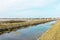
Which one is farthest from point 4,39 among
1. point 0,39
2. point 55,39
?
point 55,39

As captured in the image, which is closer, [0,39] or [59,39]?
[59,39]

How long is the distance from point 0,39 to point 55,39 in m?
10.8

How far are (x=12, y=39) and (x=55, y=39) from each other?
9.09 metres

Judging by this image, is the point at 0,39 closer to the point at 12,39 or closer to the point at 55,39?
the point at 12,39

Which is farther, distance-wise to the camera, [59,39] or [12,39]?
[12,39]

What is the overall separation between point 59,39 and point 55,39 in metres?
0.61

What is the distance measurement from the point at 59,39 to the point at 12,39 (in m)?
9.68

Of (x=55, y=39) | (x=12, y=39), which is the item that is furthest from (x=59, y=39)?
(x=12, y=39)

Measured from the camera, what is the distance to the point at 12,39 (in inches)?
1164

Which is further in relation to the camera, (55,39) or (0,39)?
(0,39)

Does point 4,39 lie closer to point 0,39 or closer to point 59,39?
point 0,39

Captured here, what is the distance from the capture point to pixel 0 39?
2959 centimetres

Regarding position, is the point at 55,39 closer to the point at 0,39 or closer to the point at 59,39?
the point at 59,39

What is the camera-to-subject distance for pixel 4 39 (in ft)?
97.5
